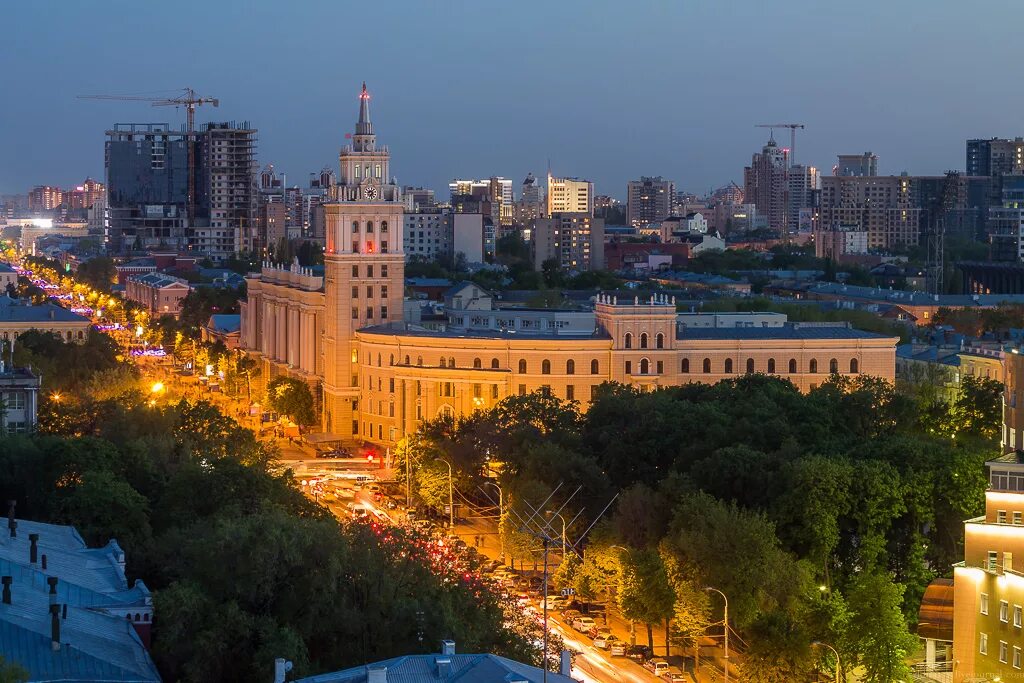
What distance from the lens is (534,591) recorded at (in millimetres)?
54656

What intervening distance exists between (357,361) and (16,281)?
82.9m

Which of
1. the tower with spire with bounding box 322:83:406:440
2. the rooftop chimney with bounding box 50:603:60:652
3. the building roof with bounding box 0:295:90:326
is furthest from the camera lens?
the building roof with bounding box 0:295:90:326

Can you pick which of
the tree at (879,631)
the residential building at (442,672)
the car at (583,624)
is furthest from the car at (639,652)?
the residential building at (442,672)

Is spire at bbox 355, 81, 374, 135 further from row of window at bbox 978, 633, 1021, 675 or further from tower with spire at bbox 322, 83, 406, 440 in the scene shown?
row of window at bbox 978, 633, 1021, 675

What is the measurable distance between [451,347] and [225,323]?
45848 mm

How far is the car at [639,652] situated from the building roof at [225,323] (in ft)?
251

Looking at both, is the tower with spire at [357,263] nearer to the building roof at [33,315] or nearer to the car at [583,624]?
the building roof at [33,315]

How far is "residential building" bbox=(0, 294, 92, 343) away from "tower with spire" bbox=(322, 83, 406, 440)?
55.6 feet

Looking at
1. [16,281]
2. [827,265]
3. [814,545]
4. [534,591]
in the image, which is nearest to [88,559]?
[534,591]

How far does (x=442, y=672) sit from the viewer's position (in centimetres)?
3322

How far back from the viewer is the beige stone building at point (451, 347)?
83.4 meters

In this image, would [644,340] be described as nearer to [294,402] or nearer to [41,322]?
[294,402]

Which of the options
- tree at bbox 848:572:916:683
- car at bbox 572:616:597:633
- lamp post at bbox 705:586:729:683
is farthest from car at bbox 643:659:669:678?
tree at bbox 848:572:916:683

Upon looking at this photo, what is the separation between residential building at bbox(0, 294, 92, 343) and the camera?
103438 mm
